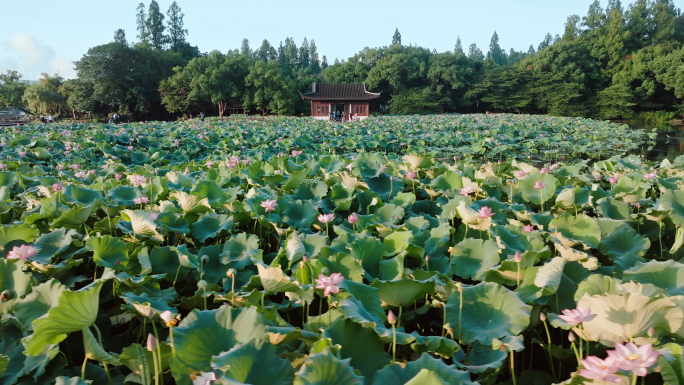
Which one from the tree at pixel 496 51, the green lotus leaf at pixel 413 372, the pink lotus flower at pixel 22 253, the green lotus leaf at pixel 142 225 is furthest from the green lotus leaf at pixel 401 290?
the tree at pixel 496 51

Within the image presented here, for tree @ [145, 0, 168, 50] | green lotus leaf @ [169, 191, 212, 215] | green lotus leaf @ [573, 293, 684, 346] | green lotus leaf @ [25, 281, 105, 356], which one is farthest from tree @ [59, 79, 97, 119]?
green lotus leaf @ [573, 293, 684, 346]

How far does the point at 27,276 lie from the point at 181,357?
734mm

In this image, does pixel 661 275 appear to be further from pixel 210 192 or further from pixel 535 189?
pixel 210 192

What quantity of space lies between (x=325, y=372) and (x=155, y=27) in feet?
155

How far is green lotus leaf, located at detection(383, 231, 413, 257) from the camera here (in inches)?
62.5

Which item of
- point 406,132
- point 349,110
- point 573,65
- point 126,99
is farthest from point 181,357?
point 573,65

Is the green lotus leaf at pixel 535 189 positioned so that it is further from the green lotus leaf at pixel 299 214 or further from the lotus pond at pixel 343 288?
the green lotus leaf at pixel 299 214

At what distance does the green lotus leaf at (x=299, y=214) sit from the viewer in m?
2.05

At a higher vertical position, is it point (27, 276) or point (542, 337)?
point (27, 276)

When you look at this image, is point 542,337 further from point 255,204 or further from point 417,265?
point 255,204

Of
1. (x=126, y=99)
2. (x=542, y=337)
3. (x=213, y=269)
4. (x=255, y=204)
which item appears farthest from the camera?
Result: (x=126, y=99)

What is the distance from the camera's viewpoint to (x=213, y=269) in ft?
5.32

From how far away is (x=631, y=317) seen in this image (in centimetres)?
94

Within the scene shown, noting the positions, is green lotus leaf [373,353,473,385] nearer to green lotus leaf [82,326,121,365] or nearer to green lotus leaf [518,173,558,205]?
green lotus leaf [82,326,121,365]
